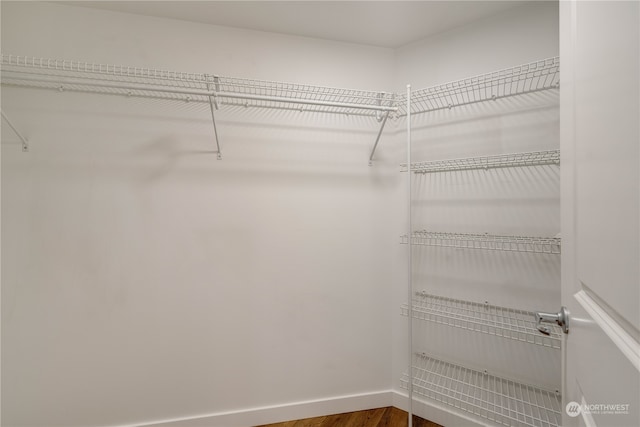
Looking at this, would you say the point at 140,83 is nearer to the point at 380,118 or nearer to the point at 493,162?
the point at 380,118

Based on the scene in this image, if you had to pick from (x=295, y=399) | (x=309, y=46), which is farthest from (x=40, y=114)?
(x=295, y=399)

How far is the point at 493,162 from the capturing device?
1.67 metres

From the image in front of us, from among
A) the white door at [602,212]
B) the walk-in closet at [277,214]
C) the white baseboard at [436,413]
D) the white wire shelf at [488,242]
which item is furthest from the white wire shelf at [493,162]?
the white baseboard at [436,413]

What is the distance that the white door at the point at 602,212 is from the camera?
37 cm

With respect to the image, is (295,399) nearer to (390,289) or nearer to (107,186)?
(390,289)

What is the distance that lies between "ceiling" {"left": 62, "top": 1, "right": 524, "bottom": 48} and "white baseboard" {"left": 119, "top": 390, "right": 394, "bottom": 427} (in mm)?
2416

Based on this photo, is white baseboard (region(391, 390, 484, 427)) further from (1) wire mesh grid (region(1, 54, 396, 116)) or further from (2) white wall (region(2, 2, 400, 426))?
(1) wire mesh grid (region(1, 54, 396, 116))

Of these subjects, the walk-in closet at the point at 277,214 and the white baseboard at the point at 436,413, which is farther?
the white baseboard at the point at 436,413

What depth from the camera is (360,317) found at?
202 centimetres

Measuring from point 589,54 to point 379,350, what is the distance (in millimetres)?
1953

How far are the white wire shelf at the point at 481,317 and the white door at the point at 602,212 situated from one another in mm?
944

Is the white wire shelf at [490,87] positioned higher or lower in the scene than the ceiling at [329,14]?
lower

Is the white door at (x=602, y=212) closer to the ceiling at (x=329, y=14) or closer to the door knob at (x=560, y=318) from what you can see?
the door knob at (x=560, y=318)

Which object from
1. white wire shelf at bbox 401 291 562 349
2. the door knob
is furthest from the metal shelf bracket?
the door knob
